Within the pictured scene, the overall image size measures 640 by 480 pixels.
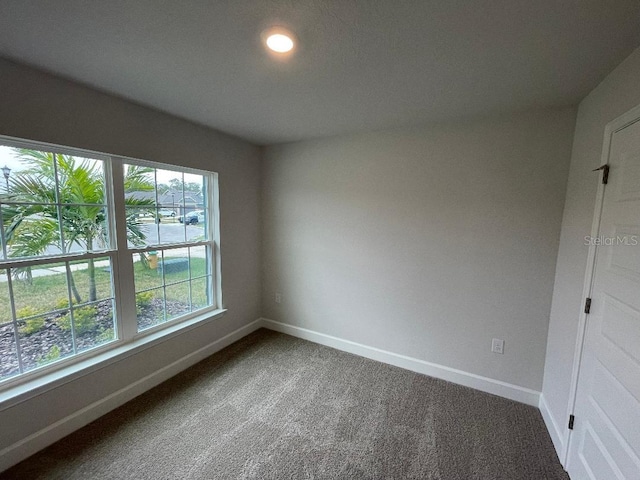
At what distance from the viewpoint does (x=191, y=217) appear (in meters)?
2.62

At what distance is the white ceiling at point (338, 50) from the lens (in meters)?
1.04

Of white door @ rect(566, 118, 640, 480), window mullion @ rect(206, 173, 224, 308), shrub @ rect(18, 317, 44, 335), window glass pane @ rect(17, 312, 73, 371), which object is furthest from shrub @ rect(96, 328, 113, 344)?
white door @ rect(566, 118, 640, 480)

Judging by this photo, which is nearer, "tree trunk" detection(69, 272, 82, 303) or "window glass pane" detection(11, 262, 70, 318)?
"window glass pane" detection(11, 262, 70, 318)

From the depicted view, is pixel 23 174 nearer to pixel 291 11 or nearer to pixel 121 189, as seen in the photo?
pixel 121 189

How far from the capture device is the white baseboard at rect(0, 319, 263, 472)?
5.04ft

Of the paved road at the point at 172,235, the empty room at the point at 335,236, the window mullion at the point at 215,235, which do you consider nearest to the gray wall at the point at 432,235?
the empty room at the point at 335,236

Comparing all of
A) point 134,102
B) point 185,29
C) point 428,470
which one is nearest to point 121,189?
point 134,102

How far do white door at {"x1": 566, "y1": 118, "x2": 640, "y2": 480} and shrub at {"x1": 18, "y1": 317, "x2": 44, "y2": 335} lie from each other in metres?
3.15

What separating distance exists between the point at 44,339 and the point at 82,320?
0.21 metres

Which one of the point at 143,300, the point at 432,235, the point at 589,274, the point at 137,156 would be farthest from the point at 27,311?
the point at 589,274

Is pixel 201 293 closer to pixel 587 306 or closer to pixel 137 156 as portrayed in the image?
pixel 137 156

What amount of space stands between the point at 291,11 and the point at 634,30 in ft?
4.69

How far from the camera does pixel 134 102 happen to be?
1.99 m

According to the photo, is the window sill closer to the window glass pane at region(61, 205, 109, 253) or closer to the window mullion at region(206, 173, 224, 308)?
the window mullion at region(206, 173, 224, 308)
